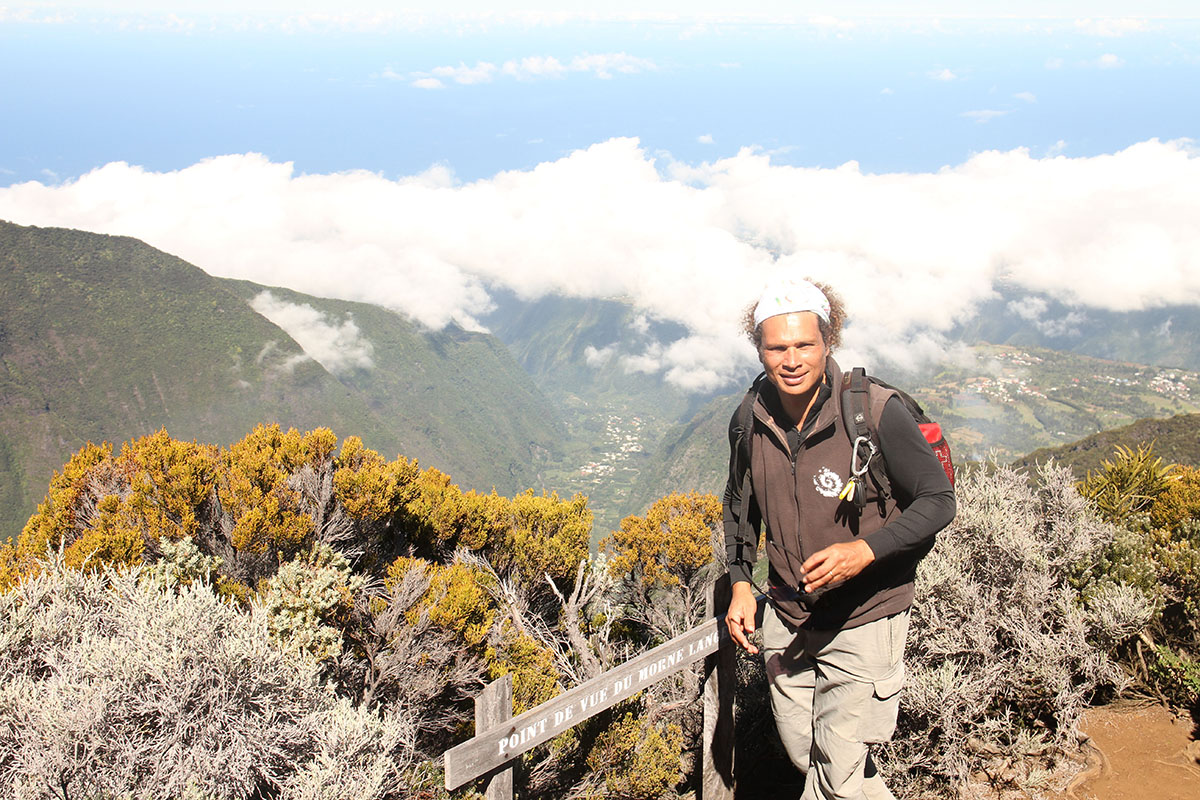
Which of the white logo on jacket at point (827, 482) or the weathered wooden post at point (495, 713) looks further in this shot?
the weathered wooden post at point (495, 713)

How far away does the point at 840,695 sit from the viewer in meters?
2.89

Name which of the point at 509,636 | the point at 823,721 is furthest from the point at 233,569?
the point at 823,721

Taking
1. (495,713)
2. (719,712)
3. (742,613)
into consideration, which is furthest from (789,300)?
(719,712)

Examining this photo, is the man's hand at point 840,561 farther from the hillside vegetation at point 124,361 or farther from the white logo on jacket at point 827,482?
the hillside vegetation at point 124,361

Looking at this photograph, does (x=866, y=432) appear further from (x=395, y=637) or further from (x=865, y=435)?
(x=395, y=637)

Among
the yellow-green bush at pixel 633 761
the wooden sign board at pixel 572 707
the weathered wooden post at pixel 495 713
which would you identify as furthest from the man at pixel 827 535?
the yellow-green bush at pixel 633 761

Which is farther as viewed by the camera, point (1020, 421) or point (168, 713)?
point (1020, 421)

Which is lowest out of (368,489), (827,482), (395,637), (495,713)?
(395,637)

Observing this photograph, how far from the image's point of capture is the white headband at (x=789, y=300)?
273 centimetres

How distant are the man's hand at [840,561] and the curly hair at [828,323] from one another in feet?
2.90

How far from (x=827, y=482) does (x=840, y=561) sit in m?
0.38

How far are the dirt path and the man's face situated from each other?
352 cm

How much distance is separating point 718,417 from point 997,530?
192 metres

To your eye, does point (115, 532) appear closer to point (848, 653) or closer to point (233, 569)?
point (233, 569)
